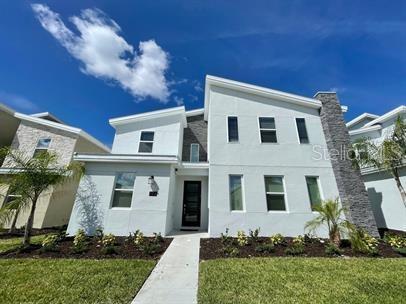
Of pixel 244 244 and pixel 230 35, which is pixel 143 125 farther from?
pixel 244 244

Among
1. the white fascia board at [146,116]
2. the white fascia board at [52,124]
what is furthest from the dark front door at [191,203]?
the white fascia board at [52,124]

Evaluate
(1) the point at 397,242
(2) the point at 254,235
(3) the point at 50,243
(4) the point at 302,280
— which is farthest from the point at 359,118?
(3) the point at 50,243

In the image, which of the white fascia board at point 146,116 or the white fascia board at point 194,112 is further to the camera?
the white fascia board at point 194,112

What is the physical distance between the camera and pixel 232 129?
32.1ft

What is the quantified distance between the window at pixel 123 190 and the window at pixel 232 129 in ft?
16.8

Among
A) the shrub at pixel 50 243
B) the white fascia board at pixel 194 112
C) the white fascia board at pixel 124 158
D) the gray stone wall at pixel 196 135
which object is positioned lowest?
the shrub at pixel 50 243

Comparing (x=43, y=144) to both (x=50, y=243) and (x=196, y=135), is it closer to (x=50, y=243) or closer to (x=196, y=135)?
(x=50, y=243)

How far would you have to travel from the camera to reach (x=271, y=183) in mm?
8766

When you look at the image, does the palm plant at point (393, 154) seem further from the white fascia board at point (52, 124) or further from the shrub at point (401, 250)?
the white fascia board at point (52, 124)

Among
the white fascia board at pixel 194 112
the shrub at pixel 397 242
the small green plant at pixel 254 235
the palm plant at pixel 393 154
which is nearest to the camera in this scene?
the shrub at pixel 397 242

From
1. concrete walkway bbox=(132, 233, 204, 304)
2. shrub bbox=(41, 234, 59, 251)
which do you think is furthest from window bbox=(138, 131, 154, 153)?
concrete walkway bbox=(132, 233, 204, 304)

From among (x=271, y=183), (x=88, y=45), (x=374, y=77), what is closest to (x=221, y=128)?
(x=271, y=183)

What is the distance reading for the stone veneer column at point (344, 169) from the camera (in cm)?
790

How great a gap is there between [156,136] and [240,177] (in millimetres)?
6118
